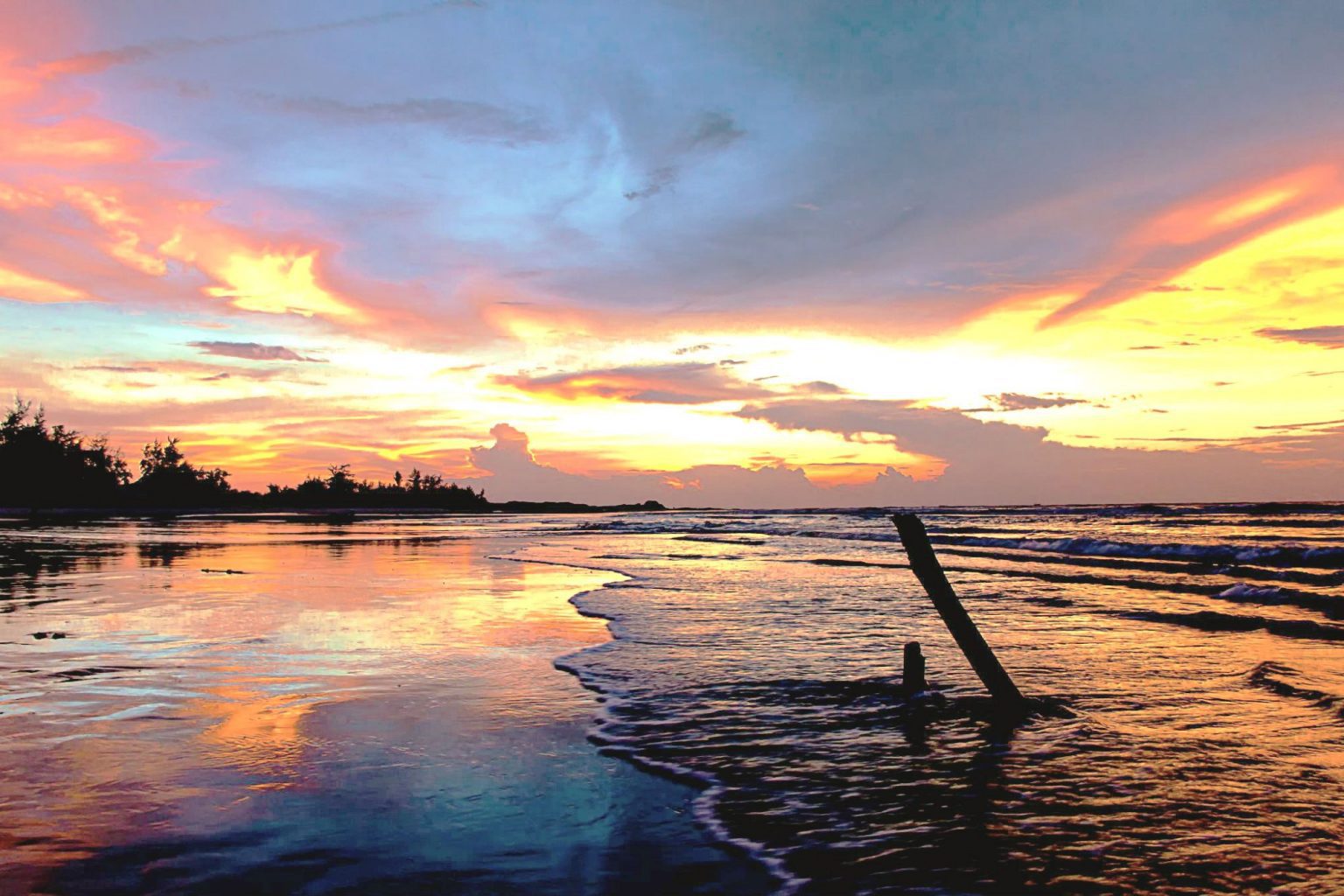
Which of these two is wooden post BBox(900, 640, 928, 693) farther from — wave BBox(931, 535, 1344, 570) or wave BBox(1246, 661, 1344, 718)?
wave BBox(931, 535, 1344, 570)

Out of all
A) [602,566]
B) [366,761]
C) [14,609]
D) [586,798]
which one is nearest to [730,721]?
[586,798]

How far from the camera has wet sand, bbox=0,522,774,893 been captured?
461 centimetres

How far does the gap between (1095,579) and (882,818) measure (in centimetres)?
1957

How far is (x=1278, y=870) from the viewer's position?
488 cm

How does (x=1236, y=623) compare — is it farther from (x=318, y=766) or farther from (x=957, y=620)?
(x=318, y=766)

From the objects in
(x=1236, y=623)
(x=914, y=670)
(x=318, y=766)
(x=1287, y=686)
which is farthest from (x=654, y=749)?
(x=1236, y=623)

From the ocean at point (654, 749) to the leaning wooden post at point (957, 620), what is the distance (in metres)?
0.33

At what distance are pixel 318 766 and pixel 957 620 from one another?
606cm

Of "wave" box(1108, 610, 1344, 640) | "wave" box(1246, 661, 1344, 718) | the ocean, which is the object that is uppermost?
the ocean

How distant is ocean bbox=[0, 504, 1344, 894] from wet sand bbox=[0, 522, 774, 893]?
0.10 ft

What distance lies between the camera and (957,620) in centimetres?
845

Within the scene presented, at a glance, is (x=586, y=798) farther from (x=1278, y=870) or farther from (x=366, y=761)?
(x=1278, y=870)

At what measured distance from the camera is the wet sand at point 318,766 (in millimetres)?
4605

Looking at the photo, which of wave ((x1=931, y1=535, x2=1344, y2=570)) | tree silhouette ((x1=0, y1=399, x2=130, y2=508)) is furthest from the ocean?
tree silhouette ((x1=0, y1=399, x2=130, y2=508))
